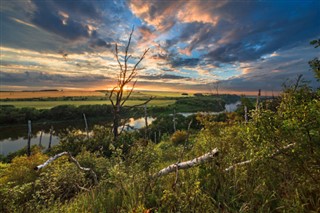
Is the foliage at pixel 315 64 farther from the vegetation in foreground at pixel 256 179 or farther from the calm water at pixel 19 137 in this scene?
the calm water at pixel 19 137

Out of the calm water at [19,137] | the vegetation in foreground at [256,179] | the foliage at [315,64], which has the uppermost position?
the foliage at [315,64]

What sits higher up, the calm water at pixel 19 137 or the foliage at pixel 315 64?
the foliage at pixel 315 64

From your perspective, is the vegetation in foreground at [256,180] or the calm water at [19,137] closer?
the vegetation in foreground at [256,180]

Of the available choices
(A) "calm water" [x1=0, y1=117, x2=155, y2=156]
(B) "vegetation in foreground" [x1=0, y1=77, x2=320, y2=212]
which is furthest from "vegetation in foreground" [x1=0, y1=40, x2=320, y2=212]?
(A) "calm water" [x1=0, y1=117, x2=155, y2=156]

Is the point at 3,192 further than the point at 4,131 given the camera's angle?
No

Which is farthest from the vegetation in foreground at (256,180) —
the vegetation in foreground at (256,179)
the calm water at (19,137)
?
the calm water at (19,137)

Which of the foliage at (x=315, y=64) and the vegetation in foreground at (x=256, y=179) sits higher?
the foliage at (x=315, y=64)

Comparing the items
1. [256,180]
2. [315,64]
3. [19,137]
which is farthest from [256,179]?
[19,137]

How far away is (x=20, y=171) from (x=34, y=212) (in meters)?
4.14

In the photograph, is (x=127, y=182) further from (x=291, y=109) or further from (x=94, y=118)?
(x=94, y=118)

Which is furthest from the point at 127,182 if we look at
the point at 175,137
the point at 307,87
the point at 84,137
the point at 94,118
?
the point at 94,118

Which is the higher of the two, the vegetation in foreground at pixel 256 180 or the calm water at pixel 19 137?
the vegetation in foreground at pixel 256 180

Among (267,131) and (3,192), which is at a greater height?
(267,131)

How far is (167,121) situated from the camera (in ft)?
148
